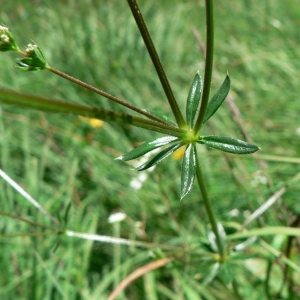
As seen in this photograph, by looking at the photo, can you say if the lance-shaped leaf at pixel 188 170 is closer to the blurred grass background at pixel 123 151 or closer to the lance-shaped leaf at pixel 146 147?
the lance-shaped leaf at pixel 146 147

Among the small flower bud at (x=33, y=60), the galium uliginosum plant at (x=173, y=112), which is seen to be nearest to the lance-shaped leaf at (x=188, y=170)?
the galium uliginosum plant at (x=173, y=112)

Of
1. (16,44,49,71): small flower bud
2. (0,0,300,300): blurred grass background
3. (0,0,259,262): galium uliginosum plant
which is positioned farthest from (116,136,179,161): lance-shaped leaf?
(0,0,300,300): blurred grass background

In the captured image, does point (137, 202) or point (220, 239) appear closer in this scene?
point (220, 239)

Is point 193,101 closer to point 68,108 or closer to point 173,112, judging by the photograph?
point 173,112

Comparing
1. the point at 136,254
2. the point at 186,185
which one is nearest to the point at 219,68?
the point at 136,254

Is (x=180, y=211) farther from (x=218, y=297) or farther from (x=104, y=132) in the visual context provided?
(x=104, y=132)
